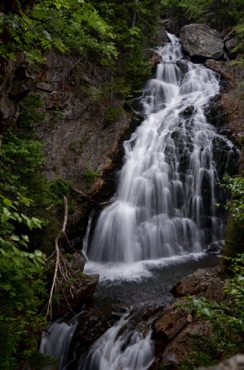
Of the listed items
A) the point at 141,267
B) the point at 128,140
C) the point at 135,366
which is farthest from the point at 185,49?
the point at 135,366

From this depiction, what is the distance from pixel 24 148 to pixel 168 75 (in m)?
14.5

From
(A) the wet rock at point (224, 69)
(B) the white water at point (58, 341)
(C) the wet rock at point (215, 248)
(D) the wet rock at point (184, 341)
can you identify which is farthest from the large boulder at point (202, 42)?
(B) the white water at point (58, 341)

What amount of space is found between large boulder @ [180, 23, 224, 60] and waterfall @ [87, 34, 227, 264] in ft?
21.8

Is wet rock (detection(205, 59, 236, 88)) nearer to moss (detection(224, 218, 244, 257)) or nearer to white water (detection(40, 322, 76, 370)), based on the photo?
moss (detection(224, 218, 244, 257))

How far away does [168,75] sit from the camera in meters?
19.0

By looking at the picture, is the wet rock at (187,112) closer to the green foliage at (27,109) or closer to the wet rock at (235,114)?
the wet rock at (235,114)

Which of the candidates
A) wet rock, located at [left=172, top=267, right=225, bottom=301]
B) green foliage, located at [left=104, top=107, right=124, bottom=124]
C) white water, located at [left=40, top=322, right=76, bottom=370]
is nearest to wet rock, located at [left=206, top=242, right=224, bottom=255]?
wet rock, located at [left=172, top=267, right=225, bottom=301]

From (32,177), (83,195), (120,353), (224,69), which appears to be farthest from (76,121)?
(224,69)

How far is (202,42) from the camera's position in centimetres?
2077

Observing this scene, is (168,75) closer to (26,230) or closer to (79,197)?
(79,197)

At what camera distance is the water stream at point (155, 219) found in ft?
26.0

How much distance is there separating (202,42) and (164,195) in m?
14.6

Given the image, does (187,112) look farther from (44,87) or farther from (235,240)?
(235,240)

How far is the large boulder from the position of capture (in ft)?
66.6
